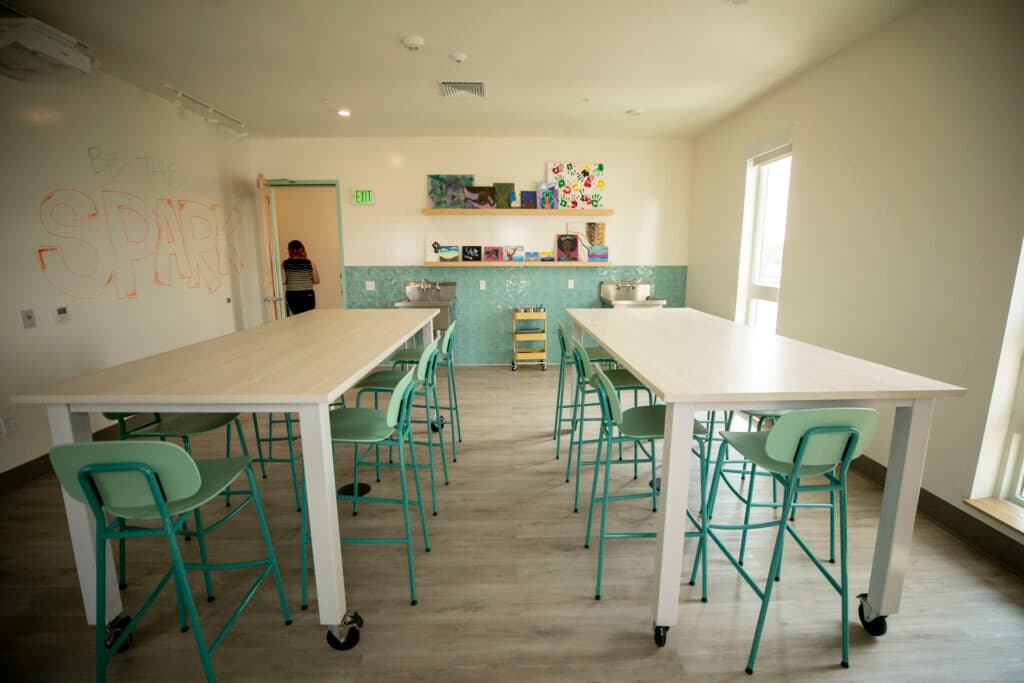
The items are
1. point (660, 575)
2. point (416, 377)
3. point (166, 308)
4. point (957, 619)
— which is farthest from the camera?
point (166, 308)

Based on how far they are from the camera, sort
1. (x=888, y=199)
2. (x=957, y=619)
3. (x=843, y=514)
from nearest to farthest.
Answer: (x=843, y=514) < (x=957, y=619) < (x=888, y=199)

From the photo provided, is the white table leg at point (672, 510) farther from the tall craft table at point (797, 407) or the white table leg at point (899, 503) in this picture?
the white table leg at point (899, 503)

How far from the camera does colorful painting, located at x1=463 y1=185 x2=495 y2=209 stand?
544 cm

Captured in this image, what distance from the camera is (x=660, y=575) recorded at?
1590 millimetres

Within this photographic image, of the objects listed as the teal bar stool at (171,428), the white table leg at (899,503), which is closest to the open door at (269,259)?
the teal bar stool at (171,428)

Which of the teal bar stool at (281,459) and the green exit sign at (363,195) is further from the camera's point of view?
the green exit sign at (363,195)

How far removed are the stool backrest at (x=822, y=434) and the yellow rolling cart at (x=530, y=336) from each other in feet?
13.4

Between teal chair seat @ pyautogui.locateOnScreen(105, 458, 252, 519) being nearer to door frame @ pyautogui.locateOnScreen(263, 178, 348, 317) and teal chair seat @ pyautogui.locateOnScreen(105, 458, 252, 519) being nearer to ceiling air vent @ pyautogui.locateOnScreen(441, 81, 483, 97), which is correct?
ceiling air vent @ pyautogui.locateOnScreen(441, 81, 483, 97)

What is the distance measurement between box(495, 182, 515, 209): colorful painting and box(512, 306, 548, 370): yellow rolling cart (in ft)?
4.09

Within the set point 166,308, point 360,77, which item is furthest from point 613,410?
point 166,308

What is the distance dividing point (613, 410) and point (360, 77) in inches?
127

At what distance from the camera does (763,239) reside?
4305 millimetres

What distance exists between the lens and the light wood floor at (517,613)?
1.54 m

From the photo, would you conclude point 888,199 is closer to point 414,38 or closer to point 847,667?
point 847,667
